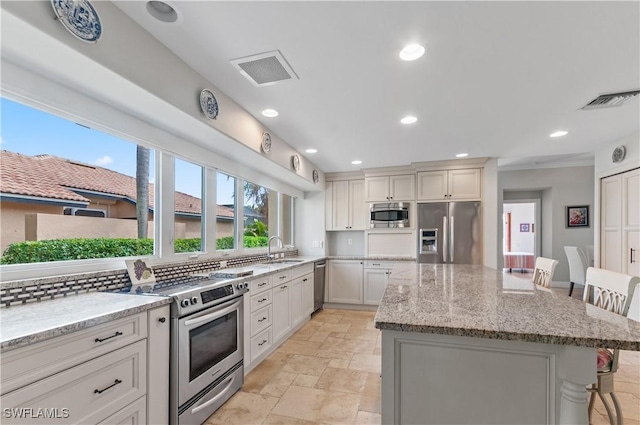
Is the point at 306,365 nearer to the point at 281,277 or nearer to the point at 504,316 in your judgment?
the point at 281,277

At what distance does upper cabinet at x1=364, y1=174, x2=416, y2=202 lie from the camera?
498cm

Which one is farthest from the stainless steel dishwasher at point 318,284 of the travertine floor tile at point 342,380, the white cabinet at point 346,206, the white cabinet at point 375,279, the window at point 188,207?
the window at point 188,207

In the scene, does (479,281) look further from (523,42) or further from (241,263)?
(241,263)

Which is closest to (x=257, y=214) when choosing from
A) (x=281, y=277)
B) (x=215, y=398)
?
(x=281, y=277)

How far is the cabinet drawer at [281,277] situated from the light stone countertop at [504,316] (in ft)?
5.23

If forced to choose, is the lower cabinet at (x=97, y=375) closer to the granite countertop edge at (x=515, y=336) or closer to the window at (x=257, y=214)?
the granite countertop edge at (x=515, y=336)

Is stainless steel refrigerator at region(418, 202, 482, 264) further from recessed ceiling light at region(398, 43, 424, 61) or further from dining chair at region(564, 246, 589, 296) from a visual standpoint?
recessed ceiling light at region(398, 43, 424, 61)

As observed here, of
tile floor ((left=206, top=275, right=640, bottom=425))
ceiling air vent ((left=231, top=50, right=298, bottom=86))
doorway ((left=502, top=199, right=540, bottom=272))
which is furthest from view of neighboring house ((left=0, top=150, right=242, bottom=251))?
doorway ((left=502, top=199, right=540, bottom=272))

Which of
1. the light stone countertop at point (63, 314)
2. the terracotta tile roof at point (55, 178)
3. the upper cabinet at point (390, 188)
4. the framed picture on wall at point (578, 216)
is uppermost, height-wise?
the upper cabinet at point (390, 188)

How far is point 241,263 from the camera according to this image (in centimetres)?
351

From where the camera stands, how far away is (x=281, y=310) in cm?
336

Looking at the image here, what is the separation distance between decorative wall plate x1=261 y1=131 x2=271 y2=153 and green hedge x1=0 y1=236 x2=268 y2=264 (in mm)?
1226

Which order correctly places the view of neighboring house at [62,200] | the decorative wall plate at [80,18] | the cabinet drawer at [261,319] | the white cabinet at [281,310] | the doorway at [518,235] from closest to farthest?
the decorative wall plate at [80,18], the view of neighboring house at [62,200], the cabinet drawer at [261,319], the white cabinet at [281,310], the doorway at [518,235]

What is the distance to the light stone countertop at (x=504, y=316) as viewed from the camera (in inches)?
42.7
